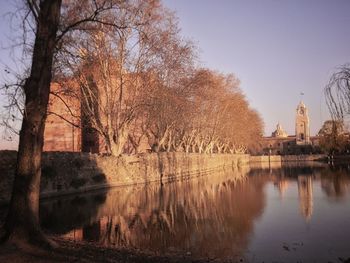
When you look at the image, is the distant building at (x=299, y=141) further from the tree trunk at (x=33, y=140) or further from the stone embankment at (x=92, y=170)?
the tree trunk at (x=33, y=140)

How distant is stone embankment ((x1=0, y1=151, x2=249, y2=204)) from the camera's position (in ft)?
74.7

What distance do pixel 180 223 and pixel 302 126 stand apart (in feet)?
465

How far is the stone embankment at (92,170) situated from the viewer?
22.8 meters

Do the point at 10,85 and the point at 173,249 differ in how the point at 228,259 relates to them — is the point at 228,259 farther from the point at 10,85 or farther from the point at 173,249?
the point at 10,85

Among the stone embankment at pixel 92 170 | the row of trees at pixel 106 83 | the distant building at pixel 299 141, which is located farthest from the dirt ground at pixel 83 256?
the distant building at pixel 299 141

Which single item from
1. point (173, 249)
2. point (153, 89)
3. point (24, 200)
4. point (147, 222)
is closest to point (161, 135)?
point (153, 89)

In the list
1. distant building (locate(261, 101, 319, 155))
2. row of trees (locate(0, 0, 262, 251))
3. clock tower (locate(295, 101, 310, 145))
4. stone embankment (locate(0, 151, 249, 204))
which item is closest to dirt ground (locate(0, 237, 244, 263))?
row of trees (locate(0, 0, 262, 251))

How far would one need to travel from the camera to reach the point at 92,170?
30.4 metres

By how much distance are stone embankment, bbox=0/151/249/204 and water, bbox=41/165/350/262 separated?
3040 mm

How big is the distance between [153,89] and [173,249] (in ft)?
83.8

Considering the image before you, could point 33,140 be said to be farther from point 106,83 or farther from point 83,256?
point 106,83

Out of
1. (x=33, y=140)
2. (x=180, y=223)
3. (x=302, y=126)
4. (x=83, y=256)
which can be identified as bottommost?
(x=180, y=223)

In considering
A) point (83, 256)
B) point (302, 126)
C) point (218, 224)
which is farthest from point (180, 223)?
point (302, 126)

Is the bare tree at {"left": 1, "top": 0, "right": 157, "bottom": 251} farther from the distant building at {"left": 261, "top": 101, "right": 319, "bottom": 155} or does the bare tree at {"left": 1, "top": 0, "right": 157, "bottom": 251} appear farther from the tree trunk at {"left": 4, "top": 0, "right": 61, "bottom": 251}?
the distant building at {"left": 261, "top": 101, "right": 319, "bottom": 155}
